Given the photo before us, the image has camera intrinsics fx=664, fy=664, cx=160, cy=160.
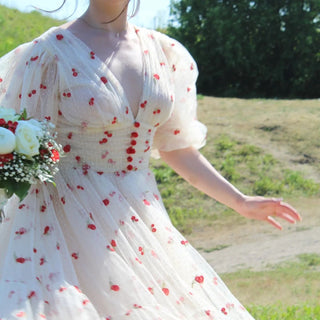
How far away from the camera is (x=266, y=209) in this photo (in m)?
2.57

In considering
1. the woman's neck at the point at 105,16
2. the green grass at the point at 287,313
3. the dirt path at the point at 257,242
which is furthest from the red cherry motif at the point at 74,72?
the dirt path at the point at 257,242

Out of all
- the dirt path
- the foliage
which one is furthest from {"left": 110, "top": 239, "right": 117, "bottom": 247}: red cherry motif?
the foliage

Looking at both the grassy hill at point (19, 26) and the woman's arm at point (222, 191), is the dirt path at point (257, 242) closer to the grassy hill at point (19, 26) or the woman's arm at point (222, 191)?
the woman's arm at point (222, 191)

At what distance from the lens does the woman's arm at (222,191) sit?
2.55 metres

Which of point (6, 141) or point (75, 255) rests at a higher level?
point (6, 141)

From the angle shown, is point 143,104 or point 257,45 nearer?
point 143,104

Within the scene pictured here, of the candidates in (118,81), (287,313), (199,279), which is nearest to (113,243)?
(199,279)

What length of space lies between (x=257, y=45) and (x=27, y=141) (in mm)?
17895

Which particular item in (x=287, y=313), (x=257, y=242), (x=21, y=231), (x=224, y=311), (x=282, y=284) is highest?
(x=21, y=231)

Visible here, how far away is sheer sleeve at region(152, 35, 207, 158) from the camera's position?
2674 mm

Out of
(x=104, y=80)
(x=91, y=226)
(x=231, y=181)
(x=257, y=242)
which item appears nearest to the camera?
(x=91, y=226)

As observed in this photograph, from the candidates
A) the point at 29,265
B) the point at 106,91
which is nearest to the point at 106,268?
the point at 29,265

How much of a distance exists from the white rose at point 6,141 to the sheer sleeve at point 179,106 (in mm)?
850

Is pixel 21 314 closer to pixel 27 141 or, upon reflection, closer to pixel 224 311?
pixel 27 141
